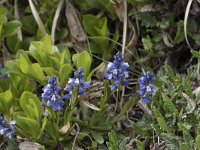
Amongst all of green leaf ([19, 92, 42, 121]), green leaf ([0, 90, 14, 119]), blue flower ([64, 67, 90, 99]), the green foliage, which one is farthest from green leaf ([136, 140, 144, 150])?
green leaf ([0, 90, 14, 119])

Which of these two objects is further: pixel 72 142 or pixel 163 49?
pixel 163 49

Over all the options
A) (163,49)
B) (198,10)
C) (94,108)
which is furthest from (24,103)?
(198,10)

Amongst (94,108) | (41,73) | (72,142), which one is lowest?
(72,142)

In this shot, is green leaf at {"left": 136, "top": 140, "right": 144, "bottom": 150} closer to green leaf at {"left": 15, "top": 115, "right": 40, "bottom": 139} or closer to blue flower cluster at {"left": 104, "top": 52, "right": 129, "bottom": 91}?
blue flower cluster at {"left": 104, "top": 52, "right": 129, "bottom": 91}

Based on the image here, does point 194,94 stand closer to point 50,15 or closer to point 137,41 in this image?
point 137,41

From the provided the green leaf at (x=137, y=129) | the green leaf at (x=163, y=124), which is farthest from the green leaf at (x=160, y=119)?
the green leaf at (x=137, y=129)
